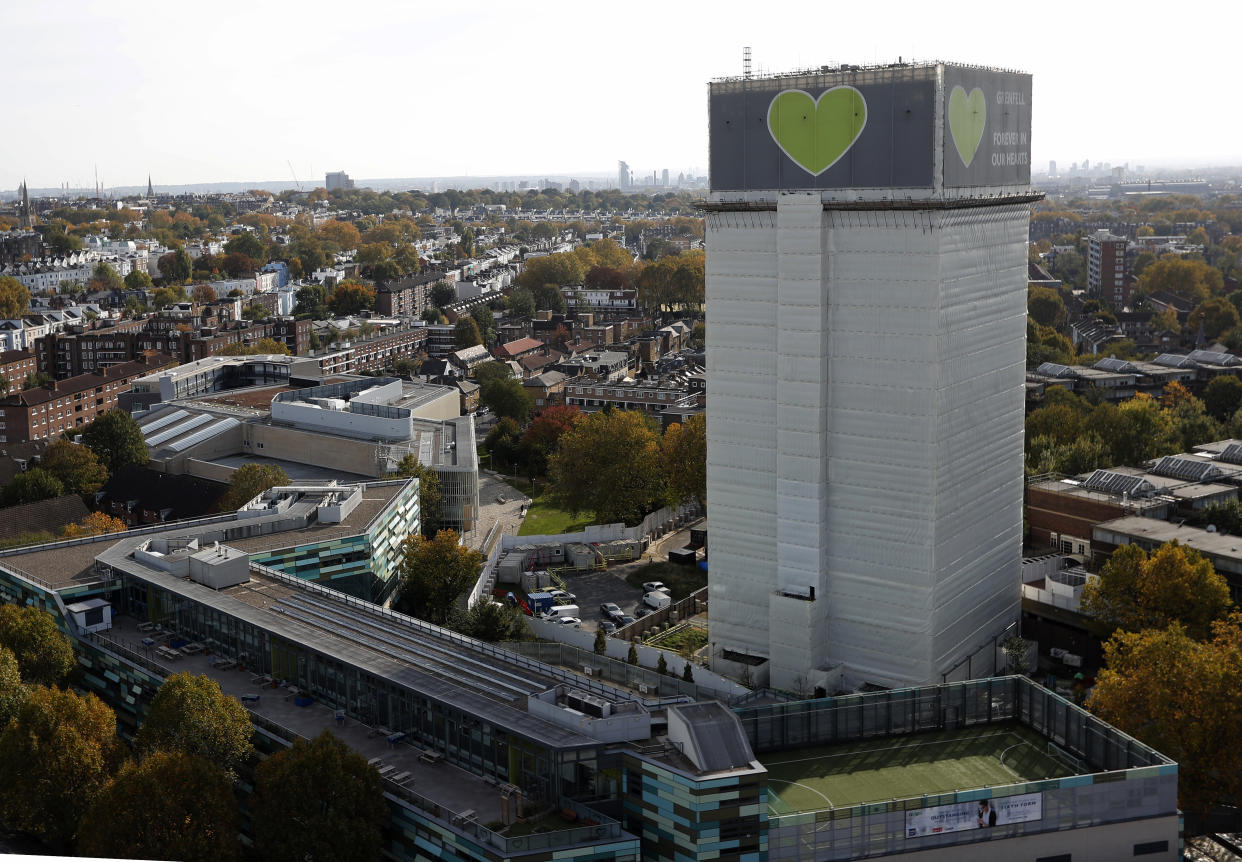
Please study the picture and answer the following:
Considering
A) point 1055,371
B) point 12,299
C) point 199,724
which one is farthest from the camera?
point 12,299

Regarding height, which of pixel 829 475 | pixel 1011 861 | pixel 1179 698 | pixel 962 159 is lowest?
pixel 1011 861

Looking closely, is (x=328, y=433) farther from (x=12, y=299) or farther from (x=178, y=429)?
(x=12, y=299)

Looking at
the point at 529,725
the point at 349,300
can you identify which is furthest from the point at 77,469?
the point at 349,300

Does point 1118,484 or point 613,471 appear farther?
point 613,471

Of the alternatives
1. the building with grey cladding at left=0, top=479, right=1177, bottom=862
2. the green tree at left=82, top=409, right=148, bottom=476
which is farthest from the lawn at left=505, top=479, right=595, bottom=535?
the building with grey cladding at left=0, top=479, right=1177, bottom=862

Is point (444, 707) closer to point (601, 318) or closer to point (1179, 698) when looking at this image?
point (1179, 698)

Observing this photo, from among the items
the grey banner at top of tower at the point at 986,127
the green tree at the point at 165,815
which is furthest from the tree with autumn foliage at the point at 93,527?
the grey banner at top of tower at the point at 986,127

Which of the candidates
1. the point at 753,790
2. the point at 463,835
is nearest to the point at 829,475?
the point at 753,790
